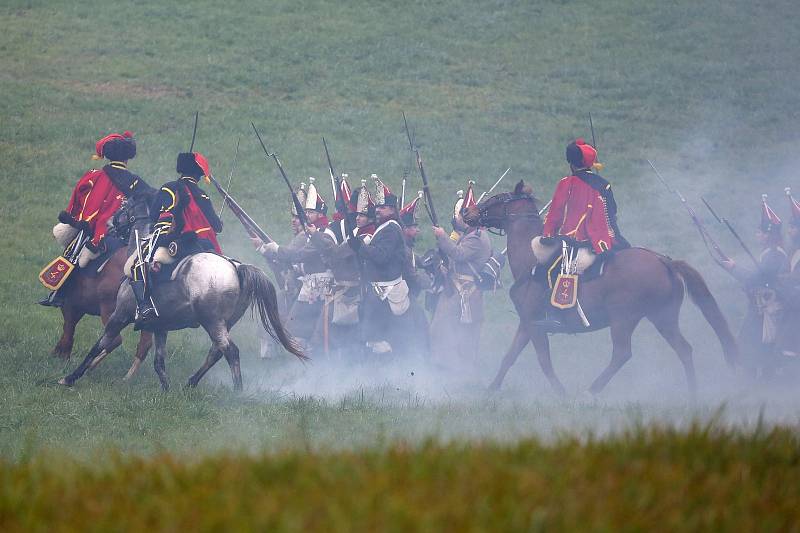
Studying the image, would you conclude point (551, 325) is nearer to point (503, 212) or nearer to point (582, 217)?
point (582, 217)

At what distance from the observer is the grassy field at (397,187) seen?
187 inches

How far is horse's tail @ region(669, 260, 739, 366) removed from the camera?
13203mm

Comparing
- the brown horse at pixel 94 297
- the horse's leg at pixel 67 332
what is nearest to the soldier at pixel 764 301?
the brown horse at pixel 94 297

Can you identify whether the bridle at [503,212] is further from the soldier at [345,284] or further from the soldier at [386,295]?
the soldier at [345,284]

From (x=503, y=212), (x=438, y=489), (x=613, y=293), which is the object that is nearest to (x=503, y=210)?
(x=503, y=212)

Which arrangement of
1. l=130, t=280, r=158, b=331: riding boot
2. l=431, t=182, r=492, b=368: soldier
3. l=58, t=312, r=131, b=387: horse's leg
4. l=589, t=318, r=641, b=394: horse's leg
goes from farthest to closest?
l=431, t=182, r=492, b=368: soldier < l=589, t=318, r=641, b=394: horse's leg < l=58, t=312, r=131, b=387: horse's leg < l=130, t=280, r=158, b=331: riding boot

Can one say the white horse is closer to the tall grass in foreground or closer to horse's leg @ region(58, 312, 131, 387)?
horse's leg @ region(58, 312, 131, 387)

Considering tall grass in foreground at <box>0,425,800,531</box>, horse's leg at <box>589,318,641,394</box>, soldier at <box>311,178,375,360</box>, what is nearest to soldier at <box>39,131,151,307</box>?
soldier at <box>311,178,375,360</box>

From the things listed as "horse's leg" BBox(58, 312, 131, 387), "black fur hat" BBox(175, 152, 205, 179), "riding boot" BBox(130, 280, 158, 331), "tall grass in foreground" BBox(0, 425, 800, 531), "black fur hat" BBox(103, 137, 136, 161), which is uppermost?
"black fur hat" BBox(103, 137, 136, 161)

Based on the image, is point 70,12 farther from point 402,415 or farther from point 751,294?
point 402,415

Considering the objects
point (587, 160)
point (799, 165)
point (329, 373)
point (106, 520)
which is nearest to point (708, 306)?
point (587, 160)

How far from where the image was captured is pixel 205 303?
39.1 feet

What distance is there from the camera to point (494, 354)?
17688 mm

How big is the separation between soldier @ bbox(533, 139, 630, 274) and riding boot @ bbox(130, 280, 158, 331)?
425 cm
